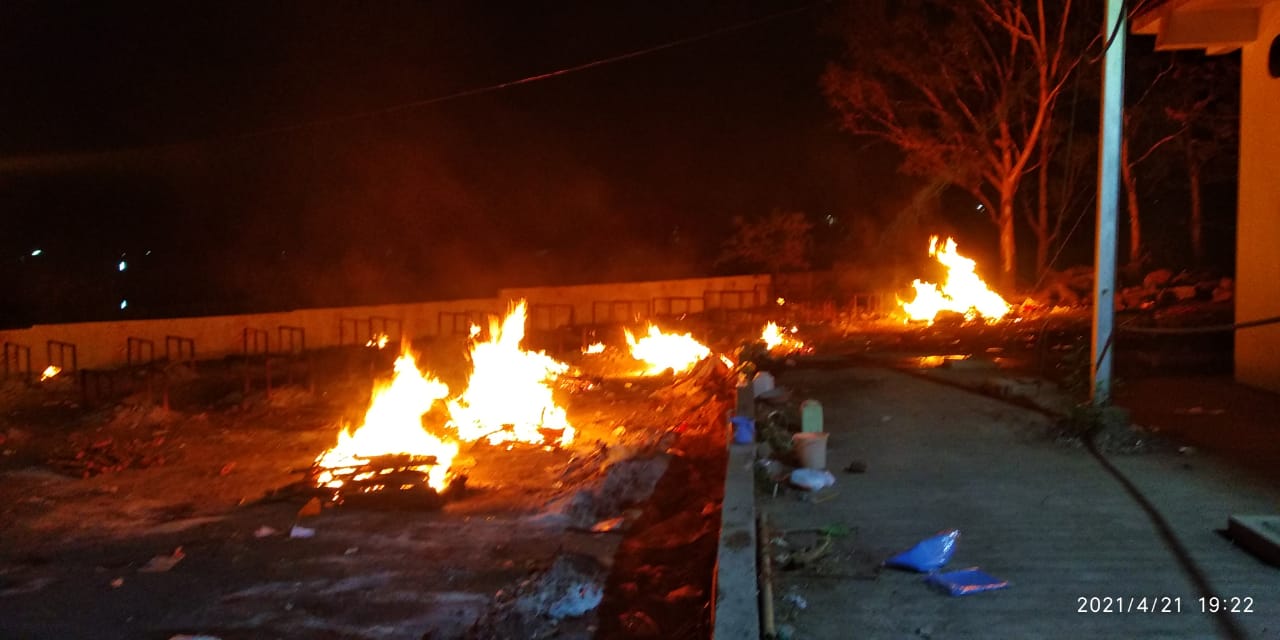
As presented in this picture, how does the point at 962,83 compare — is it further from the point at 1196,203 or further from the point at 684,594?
the point at 684,594

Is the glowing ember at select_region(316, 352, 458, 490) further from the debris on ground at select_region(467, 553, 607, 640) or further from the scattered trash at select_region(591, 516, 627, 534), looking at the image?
the debris on ground at select_region(467, 553, 607, 640)

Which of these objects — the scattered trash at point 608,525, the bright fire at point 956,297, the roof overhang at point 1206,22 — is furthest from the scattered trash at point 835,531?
the bright fire at point 956,297

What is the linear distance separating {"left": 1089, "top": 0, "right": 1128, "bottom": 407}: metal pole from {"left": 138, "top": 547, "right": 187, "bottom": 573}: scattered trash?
26.4 feet

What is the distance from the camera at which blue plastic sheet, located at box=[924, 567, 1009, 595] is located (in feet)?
16.3

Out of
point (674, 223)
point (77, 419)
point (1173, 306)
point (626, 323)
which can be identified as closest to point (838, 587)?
point (77, 419)

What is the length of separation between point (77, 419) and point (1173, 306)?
67.2 feet

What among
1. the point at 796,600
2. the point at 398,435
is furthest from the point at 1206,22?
the point at 398,435

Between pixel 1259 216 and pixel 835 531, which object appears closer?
pixel 835 531

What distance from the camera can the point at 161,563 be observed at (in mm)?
8344

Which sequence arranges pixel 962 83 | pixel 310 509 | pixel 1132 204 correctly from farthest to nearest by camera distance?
1. pixel 962 83
2. pixel 1132 204
3. pixel 310 509

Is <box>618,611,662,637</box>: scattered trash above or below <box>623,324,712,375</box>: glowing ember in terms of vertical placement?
below

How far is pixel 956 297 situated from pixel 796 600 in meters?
21.6

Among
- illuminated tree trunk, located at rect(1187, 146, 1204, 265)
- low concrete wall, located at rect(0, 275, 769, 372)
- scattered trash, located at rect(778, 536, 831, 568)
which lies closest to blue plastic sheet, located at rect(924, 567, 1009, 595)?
scattered trash, located at rect(778, 536, 831, 568)

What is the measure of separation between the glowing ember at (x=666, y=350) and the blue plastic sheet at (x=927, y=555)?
1396 centimetres
